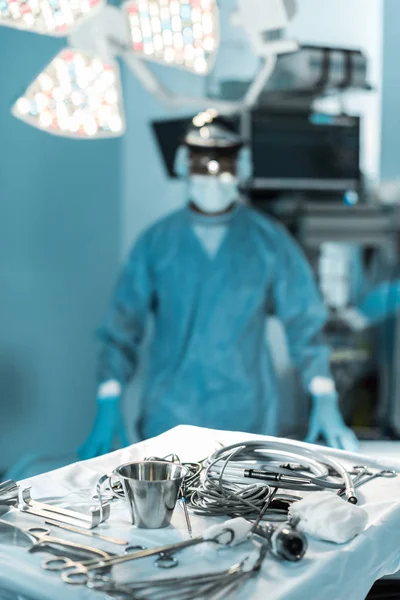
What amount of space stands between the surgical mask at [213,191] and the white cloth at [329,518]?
1.79m

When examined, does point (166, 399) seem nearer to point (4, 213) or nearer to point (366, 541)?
point (4, 213)

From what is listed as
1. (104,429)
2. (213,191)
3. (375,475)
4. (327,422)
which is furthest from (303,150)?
(375,475)

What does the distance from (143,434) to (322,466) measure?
1.50 m

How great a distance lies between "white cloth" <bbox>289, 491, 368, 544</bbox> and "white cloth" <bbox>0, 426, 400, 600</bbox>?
0.01 m

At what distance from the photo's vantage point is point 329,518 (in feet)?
3.34

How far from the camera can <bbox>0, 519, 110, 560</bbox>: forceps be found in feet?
3.14

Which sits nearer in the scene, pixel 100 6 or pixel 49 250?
pixel 100 6

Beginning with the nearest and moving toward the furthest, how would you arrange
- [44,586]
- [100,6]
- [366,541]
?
1. [44,586]
2. [366,541]
3. [100,6]

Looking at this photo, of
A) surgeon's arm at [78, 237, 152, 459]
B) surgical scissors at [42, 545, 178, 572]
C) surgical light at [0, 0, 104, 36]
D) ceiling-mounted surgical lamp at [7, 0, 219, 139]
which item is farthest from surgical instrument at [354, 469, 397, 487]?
surgeon's arm at [78, 237, 152, 459]

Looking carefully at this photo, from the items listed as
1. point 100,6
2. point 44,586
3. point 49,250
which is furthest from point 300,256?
point 44,586

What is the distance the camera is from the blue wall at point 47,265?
306 centimetres

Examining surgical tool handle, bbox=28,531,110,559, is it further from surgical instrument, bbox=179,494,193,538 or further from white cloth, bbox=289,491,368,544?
white cloth, bbox=289,491,368,544

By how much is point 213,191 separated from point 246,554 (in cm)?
190

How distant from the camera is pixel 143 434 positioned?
9.00 feet
